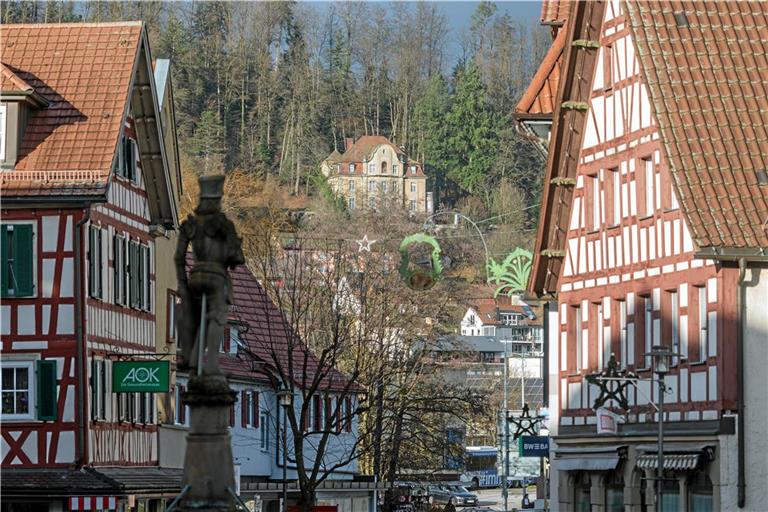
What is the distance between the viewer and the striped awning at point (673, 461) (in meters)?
36.9

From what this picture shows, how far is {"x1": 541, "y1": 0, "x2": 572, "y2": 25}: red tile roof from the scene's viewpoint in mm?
46675

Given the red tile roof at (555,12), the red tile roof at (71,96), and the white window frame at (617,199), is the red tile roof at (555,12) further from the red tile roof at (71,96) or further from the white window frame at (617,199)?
the red tile roof at (71,96)

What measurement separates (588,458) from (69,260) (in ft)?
34.2

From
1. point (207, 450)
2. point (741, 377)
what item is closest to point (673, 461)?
point (741, 377)

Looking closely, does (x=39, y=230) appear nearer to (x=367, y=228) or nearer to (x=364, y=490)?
(x=364, y=490)

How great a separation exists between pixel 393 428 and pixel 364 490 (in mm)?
3188

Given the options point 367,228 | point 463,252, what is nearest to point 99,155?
point 367,228

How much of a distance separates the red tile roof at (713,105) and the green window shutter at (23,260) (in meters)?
Answer: 11.7

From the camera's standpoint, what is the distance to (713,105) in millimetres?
38125

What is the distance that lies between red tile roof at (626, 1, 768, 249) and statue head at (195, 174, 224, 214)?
16.0 metres

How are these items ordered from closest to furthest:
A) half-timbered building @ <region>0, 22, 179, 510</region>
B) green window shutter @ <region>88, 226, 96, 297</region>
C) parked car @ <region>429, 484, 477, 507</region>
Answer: half-timbered building @ <region>0, 22, 179, 510</region>
green window shutter @ <region>88, 226, 96, 297</region>
parked car @ <region>429, 484, 477, 507</region>

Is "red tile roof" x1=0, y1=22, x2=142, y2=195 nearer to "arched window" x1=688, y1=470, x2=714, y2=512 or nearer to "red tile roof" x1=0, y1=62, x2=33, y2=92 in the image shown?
"red tile roof" x1=0, y1=62, x2=33, y2=92

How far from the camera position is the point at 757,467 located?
36.0 meters

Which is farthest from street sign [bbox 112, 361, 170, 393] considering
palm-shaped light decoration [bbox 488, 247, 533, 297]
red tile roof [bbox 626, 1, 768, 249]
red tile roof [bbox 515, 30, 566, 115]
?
red tile roof [bbox 626, 1, 768, 249]
